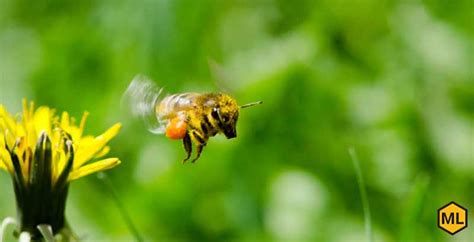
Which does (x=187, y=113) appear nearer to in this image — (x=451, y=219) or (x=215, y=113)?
(x=215, y=113)

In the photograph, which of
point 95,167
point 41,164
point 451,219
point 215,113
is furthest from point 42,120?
point 451,219

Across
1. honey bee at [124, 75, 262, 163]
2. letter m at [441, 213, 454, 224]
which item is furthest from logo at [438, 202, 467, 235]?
honey bee at [124, 75, 262, 163]

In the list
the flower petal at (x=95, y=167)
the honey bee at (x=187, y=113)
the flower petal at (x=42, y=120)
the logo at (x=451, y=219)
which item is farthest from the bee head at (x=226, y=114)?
the logo at (x=451, y=219)

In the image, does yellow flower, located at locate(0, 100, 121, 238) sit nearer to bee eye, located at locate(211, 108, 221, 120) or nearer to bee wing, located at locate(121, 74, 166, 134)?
bee wing, located at locate(121, 74, 166, 134)

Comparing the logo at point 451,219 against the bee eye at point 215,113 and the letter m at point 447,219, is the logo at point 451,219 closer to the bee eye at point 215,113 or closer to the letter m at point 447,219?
the letter m at point 447,219

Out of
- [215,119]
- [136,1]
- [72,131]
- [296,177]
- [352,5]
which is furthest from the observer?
[352,5]

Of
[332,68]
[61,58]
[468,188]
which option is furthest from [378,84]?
[61,58]

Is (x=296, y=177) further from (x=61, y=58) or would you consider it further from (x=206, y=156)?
(x=61, y=58)
